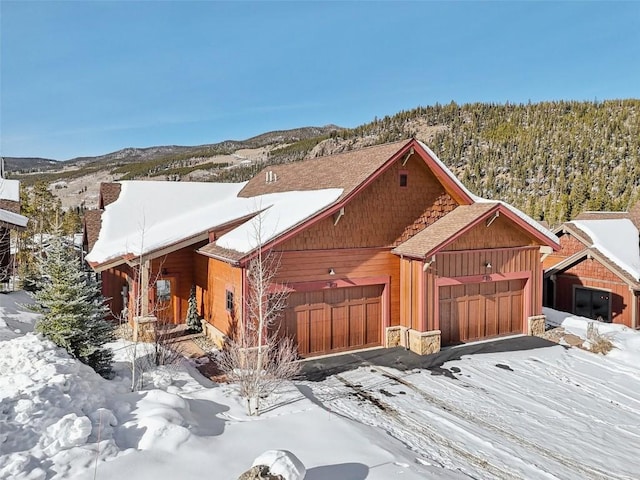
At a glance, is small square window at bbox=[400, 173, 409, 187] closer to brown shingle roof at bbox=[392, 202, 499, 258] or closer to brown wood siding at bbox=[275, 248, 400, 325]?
brown shingle roof at bbox=[392, 202, 499, 258]

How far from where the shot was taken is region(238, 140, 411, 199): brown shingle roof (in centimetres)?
1373

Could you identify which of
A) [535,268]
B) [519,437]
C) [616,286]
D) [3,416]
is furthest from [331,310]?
[616,286]

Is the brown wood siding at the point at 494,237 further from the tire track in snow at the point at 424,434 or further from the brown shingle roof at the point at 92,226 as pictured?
the brown shingle roof at the point at 92,226

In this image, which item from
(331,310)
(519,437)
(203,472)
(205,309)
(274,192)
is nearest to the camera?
(203,472)

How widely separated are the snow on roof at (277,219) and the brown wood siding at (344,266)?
0.86m

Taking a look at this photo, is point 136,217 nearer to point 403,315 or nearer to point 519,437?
point 403,315

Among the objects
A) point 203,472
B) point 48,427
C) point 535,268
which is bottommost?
point 203,472

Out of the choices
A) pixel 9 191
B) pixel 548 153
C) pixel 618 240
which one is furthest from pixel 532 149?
pixel 9 191

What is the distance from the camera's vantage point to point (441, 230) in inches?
541

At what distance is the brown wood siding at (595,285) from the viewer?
1986 centimetres

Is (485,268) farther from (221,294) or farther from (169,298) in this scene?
(169,298)

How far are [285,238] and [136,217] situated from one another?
1104 cm

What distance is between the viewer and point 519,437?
28.2 feet

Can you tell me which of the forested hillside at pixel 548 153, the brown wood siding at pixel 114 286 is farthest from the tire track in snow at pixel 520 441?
the forested hillside at pixel 548 153
